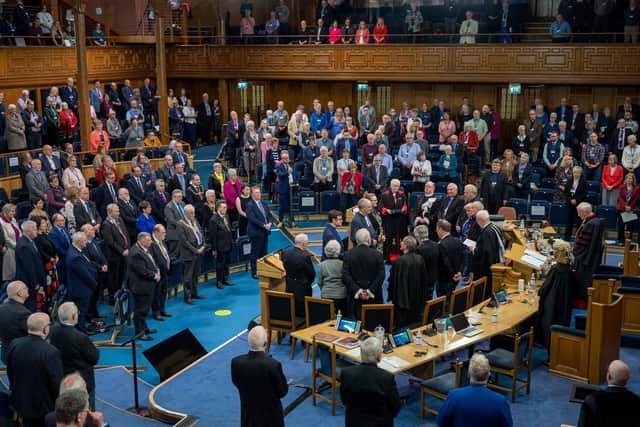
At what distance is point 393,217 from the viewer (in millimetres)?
14148

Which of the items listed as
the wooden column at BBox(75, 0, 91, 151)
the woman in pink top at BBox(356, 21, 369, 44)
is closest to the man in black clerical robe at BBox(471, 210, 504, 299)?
the wooden column at BBox(75, 0, 91, 151)

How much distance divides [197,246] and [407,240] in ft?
14.2

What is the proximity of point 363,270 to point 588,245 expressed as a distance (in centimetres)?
376

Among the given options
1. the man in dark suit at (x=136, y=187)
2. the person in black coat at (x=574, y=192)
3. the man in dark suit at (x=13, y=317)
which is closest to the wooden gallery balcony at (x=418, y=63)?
the person in black coat at (x=574, y=192)

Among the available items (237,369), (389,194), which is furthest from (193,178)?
(237,369)

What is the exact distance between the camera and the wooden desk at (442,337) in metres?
8.31

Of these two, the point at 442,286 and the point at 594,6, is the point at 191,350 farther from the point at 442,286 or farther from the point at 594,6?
the point at 594,6

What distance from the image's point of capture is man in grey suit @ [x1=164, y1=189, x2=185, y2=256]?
12734 mm

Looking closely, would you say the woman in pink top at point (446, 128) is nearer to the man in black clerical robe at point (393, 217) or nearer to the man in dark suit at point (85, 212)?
the man in black clerical robe at point (393, 217)

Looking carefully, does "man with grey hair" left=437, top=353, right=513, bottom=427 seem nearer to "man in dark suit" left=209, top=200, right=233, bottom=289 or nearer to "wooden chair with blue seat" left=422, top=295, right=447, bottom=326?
"wooden chair with blue seat" left=422, top=295, right=447, bottom=326

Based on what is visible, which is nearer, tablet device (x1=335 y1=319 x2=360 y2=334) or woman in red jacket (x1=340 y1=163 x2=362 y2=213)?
tablet device (x1=335 y1=319 x2=360 y2=334)

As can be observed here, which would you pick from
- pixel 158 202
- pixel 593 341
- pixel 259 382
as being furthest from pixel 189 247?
pixel 593 341

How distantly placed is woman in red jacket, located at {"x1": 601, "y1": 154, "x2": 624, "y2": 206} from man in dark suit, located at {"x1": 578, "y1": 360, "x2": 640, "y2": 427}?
1022cm

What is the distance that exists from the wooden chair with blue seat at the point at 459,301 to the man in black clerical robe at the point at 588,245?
2116mm
